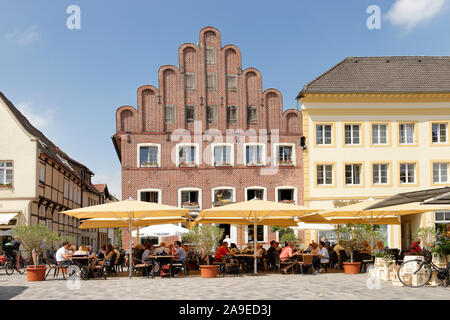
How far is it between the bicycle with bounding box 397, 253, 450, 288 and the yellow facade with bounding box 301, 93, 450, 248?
19.4 m

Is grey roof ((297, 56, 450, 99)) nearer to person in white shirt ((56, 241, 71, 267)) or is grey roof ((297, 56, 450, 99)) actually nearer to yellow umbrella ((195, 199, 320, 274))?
yellow umbrella ((195, 199, 320, 274))

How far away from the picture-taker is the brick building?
→ 113 feet

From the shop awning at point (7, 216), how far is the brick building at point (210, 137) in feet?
19.3

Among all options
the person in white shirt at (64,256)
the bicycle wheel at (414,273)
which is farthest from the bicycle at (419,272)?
the person in white shirt at (64,256)

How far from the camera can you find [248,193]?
35031mm

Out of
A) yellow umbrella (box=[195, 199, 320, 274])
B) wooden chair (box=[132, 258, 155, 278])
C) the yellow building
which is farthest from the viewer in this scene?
the yellow building

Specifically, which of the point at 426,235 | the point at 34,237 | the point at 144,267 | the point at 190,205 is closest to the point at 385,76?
the point at 190,205

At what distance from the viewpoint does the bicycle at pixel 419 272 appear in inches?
573

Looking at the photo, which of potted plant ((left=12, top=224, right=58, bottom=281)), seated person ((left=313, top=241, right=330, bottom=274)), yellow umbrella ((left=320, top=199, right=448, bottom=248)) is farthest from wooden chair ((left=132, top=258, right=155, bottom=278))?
yellow umbrella ((left=320, top=199, right=448, bottom=248))

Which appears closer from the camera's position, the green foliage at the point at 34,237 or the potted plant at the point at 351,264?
the green foliage at the point at 34,237

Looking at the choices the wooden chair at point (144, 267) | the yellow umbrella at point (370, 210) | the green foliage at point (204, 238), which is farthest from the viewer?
the yellow umbrella at point (370, 210)

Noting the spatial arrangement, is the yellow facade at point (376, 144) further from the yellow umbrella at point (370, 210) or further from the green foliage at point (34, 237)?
the green foliage at point (34, 237)

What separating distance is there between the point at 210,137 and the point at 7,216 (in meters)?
11.6
